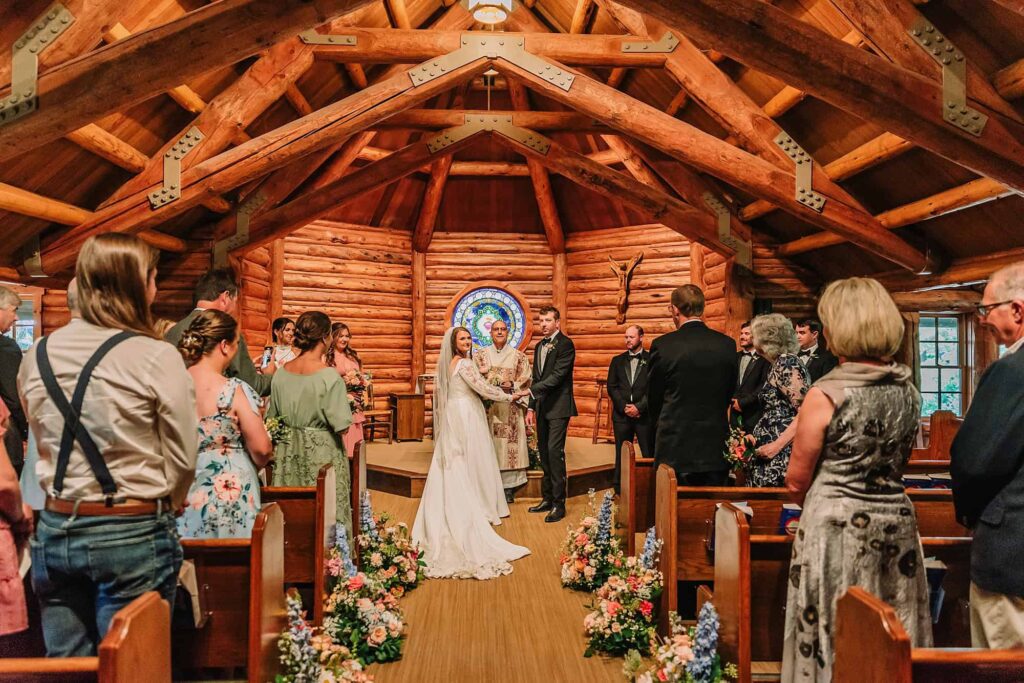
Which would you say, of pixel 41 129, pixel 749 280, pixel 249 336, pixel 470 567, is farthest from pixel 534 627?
pixel 249 336

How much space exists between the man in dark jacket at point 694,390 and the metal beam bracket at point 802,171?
233 cm

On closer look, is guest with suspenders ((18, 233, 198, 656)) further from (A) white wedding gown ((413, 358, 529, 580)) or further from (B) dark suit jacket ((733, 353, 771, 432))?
(B) dark suit jacket ((733, 353, 771, 432))

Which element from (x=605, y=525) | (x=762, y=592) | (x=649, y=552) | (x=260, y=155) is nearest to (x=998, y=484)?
(x=762, y=592)

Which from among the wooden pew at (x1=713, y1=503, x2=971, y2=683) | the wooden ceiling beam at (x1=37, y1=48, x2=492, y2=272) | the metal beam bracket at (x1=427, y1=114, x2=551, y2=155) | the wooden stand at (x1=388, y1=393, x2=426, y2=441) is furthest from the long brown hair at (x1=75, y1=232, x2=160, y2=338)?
the wooden stand at (x1=388, y1=393, x2=426, y2=441)

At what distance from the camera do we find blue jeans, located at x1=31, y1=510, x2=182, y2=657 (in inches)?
70.1

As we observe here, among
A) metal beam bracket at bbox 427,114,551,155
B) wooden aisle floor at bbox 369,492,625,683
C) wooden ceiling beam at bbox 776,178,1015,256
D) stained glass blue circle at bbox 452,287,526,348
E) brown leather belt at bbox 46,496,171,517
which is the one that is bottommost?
wooden aisle floor at bbox 369,492,625,683

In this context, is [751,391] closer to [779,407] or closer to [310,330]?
[779,407]

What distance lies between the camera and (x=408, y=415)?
34.9 ft

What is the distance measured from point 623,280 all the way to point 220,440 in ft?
28.2

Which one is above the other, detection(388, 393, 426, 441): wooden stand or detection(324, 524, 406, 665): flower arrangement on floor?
detection(388, 393, 426, 441): wooden stand

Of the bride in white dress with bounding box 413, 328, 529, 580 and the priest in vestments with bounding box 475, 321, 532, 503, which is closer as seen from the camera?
the bride in white dress with bounding box 413, 328, 529, 580

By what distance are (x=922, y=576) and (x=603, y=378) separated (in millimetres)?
8803

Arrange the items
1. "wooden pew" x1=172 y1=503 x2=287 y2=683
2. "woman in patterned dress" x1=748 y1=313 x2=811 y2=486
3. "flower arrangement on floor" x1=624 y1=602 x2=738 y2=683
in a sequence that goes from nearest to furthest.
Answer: "wooden pew" x1=172 y1=503 x2=287 y2=683 < "flower arrangement on floor" x1=624 y1=602 x2=738 y2=683 < "woman in patterned dress" x1=748 y1=313 x2=811 y2=486

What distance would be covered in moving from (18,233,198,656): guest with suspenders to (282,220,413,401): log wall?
8812mm
